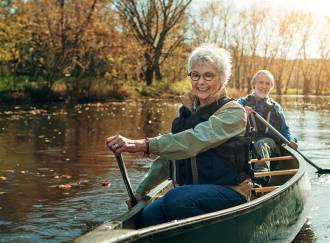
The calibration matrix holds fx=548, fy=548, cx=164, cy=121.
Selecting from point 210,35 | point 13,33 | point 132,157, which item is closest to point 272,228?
point 132,157

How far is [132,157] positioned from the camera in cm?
1041

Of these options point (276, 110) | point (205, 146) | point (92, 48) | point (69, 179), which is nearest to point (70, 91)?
point (92, 48)

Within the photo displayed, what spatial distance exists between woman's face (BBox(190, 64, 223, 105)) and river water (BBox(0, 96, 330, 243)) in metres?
2.24

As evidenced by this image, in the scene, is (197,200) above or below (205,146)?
below

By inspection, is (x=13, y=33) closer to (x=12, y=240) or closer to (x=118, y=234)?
(x=12, y=240)

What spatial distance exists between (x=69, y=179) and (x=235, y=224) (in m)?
4.91

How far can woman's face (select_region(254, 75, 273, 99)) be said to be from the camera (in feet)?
25.8

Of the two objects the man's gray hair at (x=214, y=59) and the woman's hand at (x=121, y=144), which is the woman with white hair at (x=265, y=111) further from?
the woman's hand at (x=121, y=144)

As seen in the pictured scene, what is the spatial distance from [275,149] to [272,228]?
3.87 metres

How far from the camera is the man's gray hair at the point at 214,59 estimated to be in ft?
12.0

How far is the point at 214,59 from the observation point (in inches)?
143

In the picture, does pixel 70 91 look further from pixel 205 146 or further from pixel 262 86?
pixel 205 146

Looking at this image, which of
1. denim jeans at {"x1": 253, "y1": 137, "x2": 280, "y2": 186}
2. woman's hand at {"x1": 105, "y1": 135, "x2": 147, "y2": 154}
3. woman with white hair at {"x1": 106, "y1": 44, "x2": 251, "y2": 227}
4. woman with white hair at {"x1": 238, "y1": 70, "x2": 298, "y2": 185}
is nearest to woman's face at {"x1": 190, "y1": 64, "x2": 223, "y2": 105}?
woman with white hair at {"x1": 106, "y1": 44, "x2": 251, "y2": 227}

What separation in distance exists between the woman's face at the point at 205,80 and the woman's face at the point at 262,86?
168 inches
